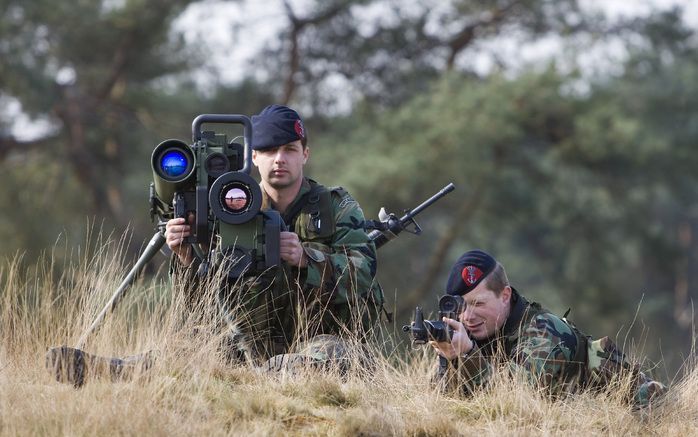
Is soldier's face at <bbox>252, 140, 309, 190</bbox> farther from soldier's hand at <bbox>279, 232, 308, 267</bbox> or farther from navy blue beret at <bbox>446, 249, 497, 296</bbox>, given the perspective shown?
navy blue beret at <bbox>446, 249, 497, 296</bbox>

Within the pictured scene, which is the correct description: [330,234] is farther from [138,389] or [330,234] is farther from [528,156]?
[528,156]

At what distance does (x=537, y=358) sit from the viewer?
556 cm

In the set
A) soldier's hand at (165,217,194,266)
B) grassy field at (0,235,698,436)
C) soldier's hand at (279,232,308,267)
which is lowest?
grassy field at (0,235,698,436)

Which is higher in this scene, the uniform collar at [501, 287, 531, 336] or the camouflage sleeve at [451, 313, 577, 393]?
the uniform collar at [501, 287, 531, 336]

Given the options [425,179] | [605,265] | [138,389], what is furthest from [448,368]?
[605,265]

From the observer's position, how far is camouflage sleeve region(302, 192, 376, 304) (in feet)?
19.5

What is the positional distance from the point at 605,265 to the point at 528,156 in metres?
3.70

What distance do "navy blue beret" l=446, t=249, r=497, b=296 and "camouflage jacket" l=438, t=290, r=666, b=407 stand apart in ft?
0.73

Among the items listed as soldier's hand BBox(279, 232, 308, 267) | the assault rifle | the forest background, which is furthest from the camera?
the forest background

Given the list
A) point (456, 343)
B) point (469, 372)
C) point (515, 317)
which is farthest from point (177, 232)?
point (515, 317)

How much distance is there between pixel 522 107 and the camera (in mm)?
19391

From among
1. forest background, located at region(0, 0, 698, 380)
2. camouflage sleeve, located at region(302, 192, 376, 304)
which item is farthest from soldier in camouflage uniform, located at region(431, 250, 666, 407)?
forest background, located at region(0, 0, 698, 380)

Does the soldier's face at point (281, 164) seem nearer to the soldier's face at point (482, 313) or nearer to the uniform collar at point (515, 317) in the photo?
the soldier's face at point (482, 313)

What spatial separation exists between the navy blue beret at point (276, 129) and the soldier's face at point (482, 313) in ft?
4.34
